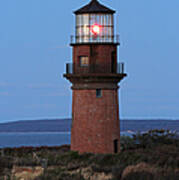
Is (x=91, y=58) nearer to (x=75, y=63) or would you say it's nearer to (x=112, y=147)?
(x=75, y=63)

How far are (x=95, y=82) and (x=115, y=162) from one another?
4913mm

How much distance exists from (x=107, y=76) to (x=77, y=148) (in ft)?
14.6

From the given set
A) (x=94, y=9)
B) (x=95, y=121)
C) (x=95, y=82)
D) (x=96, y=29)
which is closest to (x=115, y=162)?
(x=95, y=121)

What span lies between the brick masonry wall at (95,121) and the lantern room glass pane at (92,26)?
10.1ft

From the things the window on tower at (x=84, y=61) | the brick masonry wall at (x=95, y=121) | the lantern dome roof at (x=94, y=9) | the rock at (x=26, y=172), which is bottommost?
the rock at (x=26, y=172)

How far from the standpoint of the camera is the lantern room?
3625cm

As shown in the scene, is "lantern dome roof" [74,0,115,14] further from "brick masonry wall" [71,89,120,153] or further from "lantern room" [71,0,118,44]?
"brick masonry wall" [71,89,120,153]

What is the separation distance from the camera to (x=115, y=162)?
34.0m

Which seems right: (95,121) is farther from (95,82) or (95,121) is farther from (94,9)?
(94,9)

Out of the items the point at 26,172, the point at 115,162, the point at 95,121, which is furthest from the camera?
the point at 95,121

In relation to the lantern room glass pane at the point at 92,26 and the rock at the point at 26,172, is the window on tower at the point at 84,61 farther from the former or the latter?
the rock at the point at 26,172

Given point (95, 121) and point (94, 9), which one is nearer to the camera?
point (95, 121)

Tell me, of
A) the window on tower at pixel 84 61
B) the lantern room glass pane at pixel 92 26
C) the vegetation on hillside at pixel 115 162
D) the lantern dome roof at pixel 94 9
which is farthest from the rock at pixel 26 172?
the lantern dome roof at pixel 94 9

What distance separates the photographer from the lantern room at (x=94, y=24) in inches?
1427
